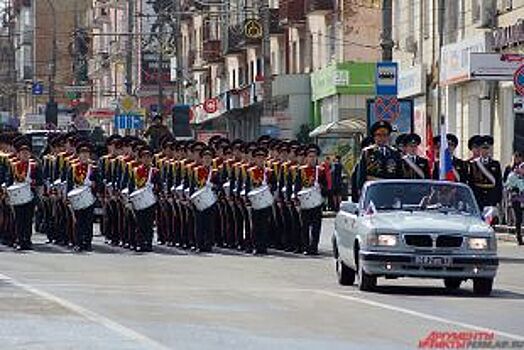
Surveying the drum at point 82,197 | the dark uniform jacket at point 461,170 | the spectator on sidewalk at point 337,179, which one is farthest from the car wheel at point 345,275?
the spectator on sidewalk at point 337,179

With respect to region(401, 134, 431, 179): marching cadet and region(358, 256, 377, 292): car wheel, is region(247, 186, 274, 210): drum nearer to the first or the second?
region(401, 134, 431, 179): marching cadet

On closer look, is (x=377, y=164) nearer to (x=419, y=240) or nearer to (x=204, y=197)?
(x=419, y=240)

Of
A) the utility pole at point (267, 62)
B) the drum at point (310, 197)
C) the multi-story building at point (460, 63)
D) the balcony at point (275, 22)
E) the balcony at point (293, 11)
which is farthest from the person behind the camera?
the balcony at point (275, 22)

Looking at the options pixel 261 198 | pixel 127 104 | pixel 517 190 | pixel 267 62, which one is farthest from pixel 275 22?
pixel 261 198

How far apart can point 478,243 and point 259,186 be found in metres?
11.5

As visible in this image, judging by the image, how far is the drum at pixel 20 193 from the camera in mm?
33500

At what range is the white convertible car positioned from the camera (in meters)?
21.9

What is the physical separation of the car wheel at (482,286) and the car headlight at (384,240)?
113cm

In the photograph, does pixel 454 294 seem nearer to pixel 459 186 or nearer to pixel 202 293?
pixel 459 186

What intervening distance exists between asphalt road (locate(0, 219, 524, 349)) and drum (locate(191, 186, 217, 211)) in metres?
4.21

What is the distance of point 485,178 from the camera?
99.1 ft

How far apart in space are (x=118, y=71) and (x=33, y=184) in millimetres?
88540

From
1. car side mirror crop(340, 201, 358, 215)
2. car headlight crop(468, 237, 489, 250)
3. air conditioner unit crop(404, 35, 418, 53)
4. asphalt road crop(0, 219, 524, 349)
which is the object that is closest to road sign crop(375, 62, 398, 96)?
asphalt road crop(0, 219, 524, 349)

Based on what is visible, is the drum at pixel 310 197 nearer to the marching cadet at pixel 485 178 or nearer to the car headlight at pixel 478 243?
the marching cadet at pixel 485 178
